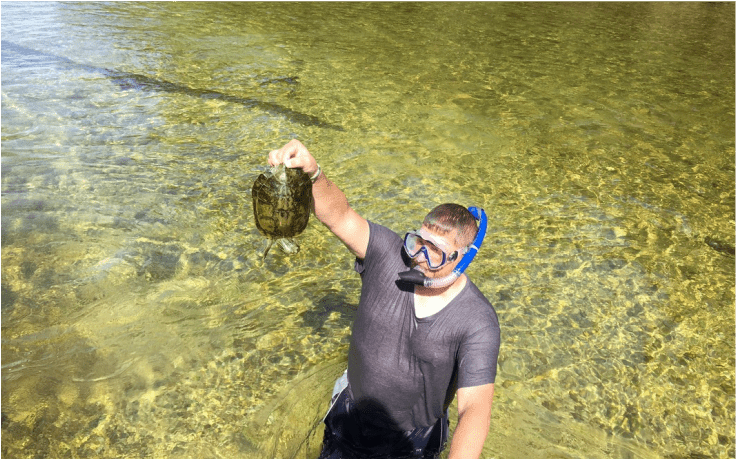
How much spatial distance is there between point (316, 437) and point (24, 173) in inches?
199

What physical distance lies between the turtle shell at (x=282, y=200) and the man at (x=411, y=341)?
0.28 feet

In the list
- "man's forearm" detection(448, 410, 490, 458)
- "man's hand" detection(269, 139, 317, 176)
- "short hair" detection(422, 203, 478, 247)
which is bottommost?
"man's forearm" detection(448, 410, 490, 458)

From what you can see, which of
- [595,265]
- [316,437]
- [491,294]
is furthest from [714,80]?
[316,437]

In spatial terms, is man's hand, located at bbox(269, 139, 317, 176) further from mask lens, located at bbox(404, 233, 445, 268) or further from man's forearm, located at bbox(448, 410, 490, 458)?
man's forearm, located at bbox(448, 410, 490, 458)

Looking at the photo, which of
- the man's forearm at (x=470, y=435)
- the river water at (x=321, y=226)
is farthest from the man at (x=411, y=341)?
the river water at (x=321, y=226)

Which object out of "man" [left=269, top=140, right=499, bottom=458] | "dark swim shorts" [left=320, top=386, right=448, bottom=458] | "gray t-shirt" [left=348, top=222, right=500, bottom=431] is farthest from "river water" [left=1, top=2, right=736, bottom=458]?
"gray t-shirt" [left=348, top=222, right=500, bottom=431]

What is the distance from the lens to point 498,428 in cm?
452

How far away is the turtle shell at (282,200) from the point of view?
12.0ft

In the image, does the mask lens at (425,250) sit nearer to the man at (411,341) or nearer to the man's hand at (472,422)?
the man at (411,341)

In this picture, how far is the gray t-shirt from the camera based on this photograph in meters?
3.42

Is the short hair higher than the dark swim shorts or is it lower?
higher

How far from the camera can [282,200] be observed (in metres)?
3.77

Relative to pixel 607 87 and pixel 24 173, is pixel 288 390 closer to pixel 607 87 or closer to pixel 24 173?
pixel 24 173

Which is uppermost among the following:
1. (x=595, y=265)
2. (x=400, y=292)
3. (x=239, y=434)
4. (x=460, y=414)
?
(x=400, y=292)
